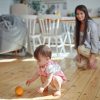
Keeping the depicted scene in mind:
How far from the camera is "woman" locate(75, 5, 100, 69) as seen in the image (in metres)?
3.51

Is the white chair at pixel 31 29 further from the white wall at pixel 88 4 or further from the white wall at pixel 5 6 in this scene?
the white wall at pixel 88 4

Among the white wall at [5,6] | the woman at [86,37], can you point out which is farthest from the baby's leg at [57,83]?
the white wall at [5,6]

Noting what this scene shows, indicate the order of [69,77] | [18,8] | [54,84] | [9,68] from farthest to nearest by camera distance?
[18,8], [9,68], [69,77], [54,84]

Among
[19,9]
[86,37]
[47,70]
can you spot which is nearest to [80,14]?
[86,37]

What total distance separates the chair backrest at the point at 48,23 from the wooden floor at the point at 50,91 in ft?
2.80

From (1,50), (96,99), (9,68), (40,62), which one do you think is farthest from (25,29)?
(96,99)

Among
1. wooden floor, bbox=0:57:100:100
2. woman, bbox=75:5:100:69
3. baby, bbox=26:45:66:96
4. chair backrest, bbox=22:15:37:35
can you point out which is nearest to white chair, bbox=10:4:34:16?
chair backrest, bbox=22:15:37:35

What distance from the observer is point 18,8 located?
6324mm

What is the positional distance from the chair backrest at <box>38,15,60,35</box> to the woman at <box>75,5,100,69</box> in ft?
3.61

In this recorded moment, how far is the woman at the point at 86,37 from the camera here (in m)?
3.51

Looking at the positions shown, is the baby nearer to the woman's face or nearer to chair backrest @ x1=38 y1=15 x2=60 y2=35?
the woman's face

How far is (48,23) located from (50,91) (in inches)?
98.4

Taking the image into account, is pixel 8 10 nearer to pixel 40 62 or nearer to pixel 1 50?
pixel 1 50

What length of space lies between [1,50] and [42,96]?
214 centimetres
